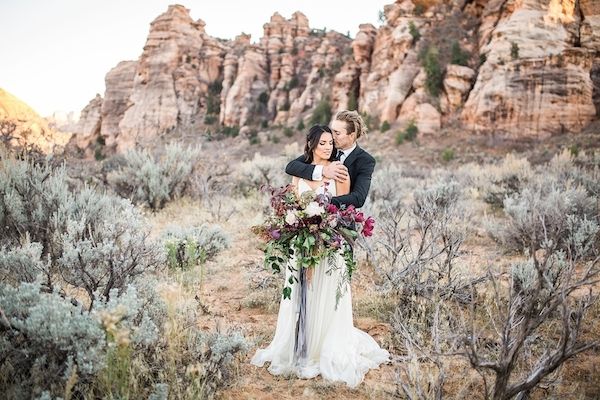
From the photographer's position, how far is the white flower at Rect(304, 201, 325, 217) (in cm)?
261

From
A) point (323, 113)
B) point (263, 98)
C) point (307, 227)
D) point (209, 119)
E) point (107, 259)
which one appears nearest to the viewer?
point (307, 227)

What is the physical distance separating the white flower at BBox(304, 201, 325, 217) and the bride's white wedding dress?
33 centimetres

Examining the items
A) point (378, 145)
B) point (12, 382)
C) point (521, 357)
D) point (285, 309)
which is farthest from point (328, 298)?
point (378, 145)

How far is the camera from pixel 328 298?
3.05 m

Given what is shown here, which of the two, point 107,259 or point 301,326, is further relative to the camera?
point 107,259

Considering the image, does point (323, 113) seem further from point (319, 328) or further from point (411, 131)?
point (319, 328)

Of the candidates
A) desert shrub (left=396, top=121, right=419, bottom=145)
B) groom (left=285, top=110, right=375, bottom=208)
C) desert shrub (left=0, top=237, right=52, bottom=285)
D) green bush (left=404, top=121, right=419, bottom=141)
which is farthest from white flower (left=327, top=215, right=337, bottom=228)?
green bush (left=404, top=121, right=419, bottom=141)

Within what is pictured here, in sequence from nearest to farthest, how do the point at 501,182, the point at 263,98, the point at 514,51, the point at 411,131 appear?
the point at 501,182
the point at 514,51
the point at 411,131
the point at 263,98

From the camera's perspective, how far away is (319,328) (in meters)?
3.06

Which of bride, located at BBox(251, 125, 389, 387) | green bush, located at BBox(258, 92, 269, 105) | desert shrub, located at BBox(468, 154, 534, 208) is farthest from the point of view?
green bush, located at BBox(258, 92, 269, 105)

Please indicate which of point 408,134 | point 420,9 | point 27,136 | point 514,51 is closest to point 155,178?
point 27,136

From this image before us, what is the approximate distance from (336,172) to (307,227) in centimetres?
50

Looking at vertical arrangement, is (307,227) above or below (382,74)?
below

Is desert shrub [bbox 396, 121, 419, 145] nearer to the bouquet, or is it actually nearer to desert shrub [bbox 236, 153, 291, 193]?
desert shrub [bbox 236, 153, 291, 193]
